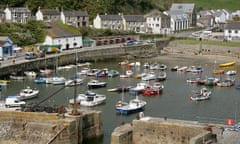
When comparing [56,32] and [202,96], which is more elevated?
[56,32]

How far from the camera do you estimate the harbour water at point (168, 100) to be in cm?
2881

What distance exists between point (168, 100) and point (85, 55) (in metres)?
23.6

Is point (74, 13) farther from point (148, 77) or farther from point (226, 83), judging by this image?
point (226, 83)

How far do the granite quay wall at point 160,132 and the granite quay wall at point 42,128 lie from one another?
1.90 metres

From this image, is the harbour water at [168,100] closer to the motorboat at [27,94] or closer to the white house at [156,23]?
the motorboat at [27,94]

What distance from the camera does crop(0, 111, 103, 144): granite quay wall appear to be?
20.8m

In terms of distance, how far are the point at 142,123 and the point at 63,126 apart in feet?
10.5

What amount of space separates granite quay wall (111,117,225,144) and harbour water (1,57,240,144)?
2628 mm

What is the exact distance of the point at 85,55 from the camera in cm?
5641

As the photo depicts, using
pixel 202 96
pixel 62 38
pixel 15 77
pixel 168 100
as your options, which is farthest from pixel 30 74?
pixel 202 96

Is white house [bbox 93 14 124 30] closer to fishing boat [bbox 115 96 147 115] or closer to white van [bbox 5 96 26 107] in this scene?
fishing boat [bbox 115 96 147 115]

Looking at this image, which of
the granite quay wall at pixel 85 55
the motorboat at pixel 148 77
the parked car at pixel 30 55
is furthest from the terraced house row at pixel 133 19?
the motorboat at pixel 148 77

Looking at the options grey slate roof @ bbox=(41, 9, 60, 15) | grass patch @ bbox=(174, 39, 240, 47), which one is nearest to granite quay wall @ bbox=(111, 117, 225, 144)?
grass patch @ bbox=(174, 39, 240, 47)

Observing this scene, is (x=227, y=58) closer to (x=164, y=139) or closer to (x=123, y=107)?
(x=123, y=107)
